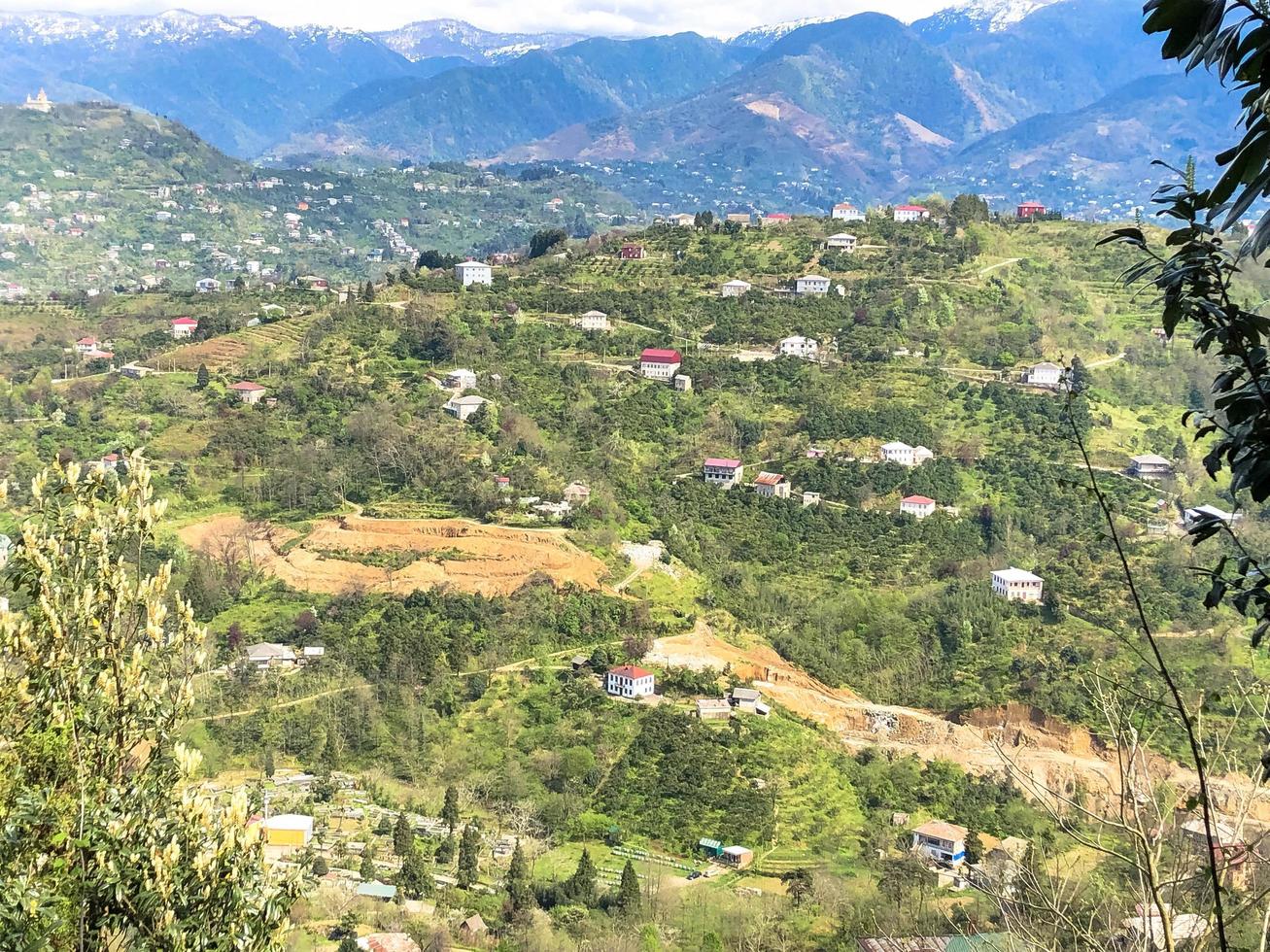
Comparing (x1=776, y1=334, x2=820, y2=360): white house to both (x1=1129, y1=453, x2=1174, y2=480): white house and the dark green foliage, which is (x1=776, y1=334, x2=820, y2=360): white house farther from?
the dark green foliage

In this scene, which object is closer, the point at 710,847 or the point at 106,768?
the point at 106,768

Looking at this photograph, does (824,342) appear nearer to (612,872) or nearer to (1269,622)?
(612,872)

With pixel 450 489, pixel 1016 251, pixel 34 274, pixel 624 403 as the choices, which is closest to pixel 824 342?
pixel 624 403

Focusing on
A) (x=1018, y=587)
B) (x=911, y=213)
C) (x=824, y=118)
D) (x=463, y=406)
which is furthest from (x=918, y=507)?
(x=824, y=118)

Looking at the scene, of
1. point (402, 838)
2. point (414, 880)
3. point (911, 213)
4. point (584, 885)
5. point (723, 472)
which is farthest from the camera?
point (911, 213)

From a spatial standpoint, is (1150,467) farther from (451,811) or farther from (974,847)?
(451,811)

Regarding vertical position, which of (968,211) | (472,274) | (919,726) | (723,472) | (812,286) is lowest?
(919,726)
